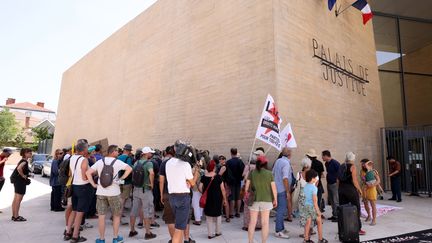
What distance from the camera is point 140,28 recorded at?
1580cm

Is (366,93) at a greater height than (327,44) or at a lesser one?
lesser

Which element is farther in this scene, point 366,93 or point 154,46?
point 154,46

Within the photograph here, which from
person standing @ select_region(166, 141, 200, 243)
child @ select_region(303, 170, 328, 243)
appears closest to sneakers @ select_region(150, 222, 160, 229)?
person standing @ select_region(166, 141, 200, 243)

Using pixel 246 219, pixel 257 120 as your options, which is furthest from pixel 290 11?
pixel 246 219

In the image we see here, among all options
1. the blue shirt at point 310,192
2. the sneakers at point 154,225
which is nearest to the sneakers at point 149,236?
the sneakers at point 154,225

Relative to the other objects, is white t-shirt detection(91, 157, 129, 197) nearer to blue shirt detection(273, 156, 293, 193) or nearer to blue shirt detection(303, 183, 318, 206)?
blue shirt detection(273, 156, 293, 193)

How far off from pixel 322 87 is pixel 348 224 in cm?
571

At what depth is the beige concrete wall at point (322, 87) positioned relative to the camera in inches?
349

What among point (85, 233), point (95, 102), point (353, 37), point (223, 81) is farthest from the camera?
point (95, 102)

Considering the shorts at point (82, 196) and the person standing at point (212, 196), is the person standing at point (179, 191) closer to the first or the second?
the person standing at point (212, 196)

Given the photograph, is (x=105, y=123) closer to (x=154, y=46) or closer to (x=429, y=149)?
(x=154, y=46)

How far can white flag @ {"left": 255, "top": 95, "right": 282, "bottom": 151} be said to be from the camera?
6832 millimetres

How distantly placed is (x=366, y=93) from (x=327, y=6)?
3876mm

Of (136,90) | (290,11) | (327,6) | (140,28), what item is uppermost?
(140,28)
